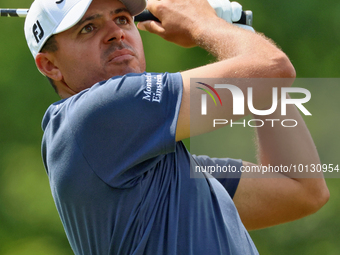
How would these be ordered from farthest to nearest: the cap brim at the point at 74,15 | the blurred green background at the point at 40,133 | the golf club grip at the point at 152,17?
the blurred green background at the point at 40,133, the golf club grip at the point at 152,17, the cap brim at the point at 74,15

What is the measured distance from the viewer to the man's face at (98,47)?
1694mm

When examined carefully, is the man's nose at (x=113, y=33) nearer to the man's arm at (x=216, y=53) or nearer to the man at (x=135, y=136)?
the man at (x=135, y=136)

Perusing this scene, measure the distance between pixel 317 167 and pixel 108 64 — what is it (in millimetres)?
987

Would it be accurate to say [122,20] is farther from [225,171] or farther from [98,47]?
[225,171]

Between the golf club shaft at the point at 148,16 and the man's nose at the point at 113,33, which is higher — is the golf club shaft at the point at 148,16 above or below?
below

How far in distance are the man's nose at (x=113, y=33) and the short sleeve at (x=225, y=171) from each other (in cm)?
58

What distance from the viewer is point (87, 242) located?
1573mm

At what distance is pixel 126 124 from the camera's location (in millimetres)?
1408

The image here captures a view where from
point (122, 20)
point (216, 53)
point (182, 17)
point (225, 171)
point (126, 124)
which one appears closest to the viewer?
point (126, 124)

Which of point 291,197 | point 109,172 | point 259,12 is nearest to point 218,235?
point 109,172

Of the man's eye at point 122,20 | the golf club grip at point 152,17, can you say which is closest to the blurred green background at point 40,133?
the golf club grip at point 152,17

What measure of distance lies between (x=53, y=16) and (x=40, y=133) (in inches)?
147

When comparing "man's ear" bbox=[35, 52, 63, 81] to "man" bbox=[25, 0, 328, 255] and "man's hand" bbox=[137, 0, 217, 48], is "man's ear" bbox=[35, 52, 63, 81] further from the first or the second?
"man's hand" bbox=[137, 0, 217, 48]

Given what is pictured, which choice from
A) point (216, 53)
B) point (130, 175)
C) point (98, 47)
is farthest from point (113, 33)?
point (130, 175)
